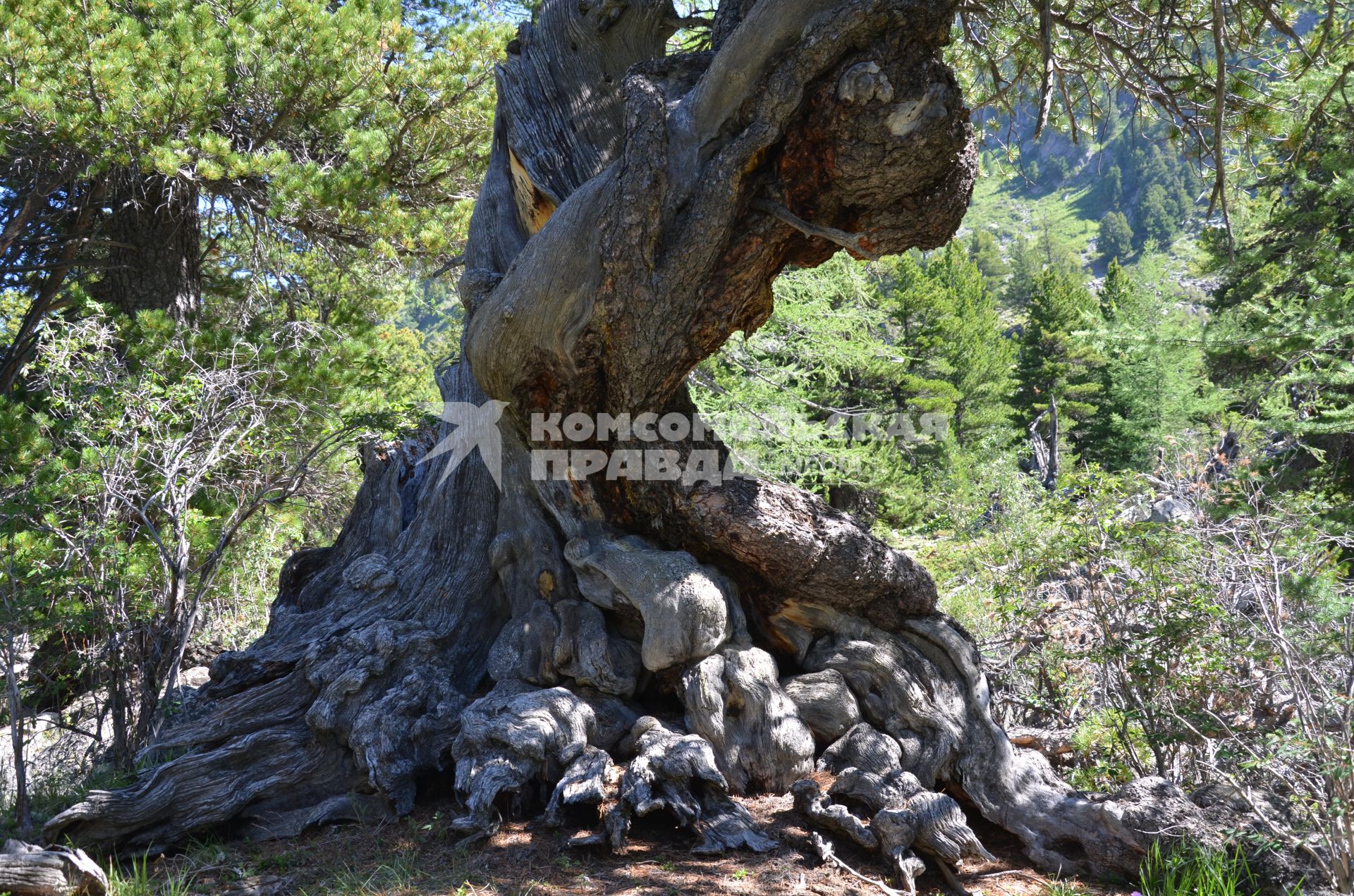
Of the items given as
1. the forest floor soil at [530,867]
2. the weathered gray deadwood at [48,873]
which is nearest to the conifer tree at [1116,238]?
the forest floor soil at [530,867]

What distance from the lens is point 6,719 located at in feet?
25.4

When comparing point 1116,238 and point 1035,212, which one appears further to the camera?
point 1035,212

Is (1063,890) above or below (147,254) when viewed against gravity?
below

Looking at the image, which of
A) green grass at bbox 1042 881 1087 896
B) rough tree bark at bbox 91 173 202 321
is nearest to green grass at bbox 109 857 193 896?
green grass at bbox 1042 881 1087 896

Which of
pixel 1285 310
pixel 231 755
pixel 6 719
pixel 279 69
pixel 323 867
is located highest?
pixel 279 69

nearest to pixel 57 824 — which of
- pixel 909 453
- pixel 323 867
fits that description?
pixel 323 867

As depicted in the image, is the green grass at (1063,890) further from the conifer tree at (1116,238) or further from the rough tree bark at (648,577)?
the conifer tree at (1116,238)

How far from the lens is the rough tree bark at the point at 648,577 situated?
389cm

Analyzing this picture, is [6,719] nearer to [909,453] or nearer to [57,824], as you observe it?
[57,824]

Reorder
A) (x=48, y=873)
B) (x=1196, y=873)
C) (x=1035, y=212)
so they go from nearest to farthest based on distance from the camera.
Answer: (x=48, y=873) < (x=1196, y=873) < (x=1035, y=212)

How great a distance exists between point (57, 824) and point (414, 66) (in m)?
6.86

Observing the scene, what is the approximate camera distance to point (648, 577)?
15.0 ft
